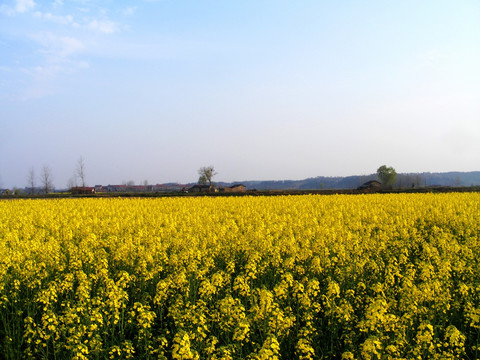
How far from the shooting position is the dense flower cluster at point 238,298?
18.2 ft

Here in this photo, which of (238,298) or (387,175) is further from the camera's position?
(387,175)

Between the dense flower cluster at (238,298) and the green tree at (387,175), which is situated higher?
the green tree at (387,175)

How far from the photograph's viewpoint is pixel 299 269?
30.3ft

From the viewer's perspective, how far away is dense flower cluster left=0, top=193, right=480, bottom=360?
18.2ft

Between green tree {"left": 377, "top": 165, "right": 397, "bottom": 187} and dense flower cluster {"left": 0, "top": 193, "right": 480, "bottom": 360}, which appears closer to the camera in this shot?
dense flower cluster {"left": 0, "top": 193, "right": 480, "bottom": 360}

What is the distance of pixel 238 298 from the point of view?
754 cm

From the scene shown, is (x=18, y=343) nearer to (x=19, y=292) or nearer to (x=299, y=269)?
(x=19, y=292)

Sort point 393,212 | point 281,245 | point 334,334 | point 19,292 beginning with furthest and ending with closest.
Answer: point 393,212
point 281,245
point 19,292
point 334,334

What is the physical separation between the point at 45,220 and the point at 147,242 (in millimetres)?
8931

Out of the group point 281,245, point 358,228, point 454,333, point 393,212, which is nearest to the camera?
point 454,333

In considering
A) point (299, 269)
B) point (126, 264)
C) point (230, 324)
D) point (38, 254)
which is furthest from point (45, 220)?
point (230, 324)

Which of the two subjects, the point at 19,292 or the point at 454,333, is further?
the point at 19,292

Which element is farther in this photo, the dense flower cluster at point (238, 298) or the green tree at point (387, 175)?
the green tree at point (387, 175)

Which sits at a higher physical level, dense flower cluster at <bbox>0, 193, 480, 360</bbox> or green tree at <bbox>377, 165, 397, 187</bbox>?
green tree at <bbox>377, 165, 397, 187</bbox>
